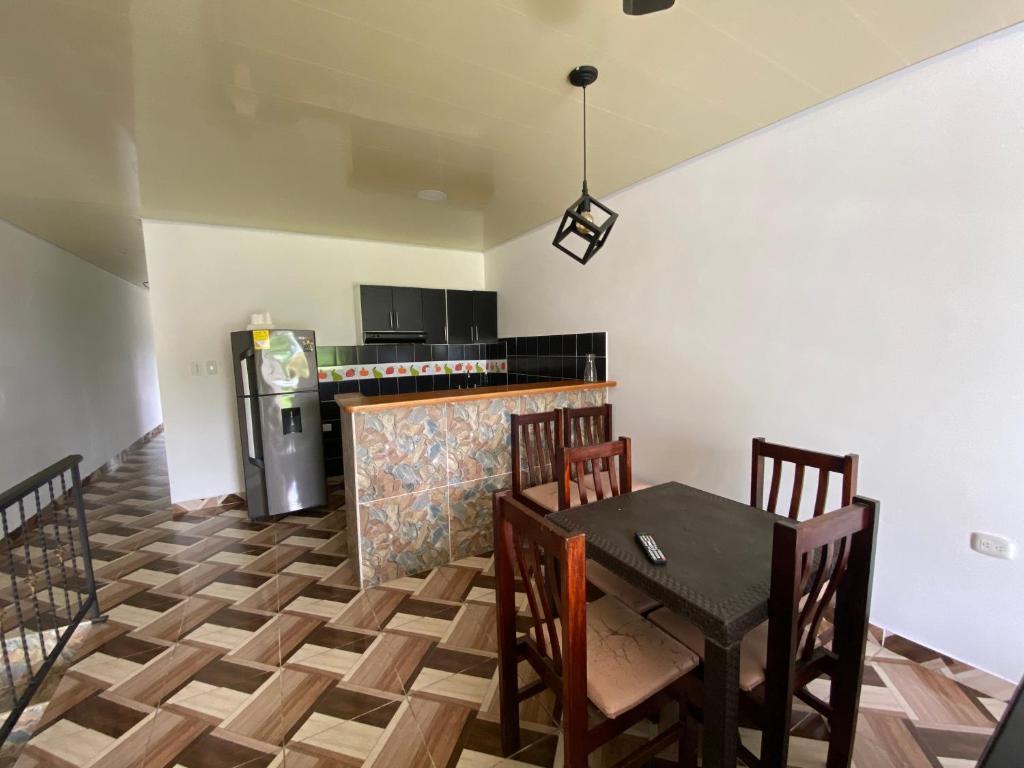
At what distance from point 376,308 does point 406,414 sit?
A: 187 centimetres

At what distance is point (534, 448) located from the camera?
2479 mm

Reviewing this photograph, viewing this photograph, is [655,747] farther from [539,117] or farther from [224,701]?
[539,117]

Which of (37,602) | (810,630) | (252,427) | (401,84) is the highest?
(401,84)

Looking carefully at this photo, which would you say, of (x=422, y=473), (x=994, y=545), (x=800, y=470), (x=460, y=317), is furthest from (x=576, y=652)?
(x=460, y=317)

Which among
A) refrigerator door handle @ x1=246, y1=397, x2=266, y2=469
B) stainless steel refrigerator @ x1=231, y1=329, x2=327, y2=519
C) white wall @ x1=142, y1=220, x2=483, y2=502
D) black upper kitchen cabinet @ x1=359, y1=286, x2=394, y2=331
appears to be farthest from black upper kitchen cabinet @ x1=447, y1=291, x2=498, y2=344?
refrigerator door handle @ x1=246, y1=397, x2=266, y2=469

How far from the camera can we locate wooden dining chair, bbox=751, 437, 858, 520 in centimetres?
150

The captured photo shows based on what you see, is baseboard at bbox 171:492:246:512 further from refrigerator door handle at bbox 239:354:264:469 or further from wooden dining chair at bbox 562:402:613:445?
wooden dining chair at bbox 562:402:613:445

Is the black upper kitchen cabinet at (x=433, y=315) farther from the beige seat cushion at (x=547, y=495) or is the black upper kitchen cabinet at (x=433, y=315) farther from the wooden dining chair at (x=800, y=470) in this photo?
the wooden dining chair at (x=800, y=470)

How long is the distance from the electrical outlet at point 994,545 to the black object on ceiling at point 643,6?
2161 mm

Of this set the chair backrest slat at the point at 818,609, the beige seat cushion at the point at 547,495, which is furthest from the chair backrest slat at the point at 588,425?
the chair backrest slat at the point at 818,609

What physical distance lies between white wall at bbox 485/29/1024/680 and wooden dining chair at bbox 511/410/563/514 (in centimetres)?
85

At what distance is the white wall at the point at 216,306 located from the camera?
3400 mm

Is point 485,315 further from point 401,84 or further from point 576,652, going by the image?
point 576,652

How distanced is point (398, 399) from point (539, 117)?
1.64m
